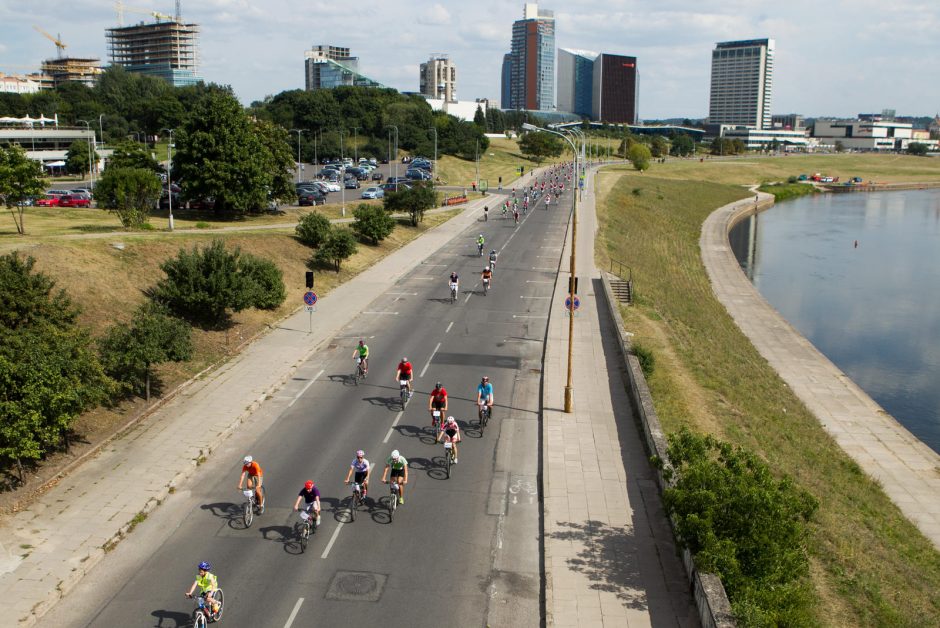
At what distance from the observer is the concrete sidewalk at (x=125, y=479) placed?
1423cm

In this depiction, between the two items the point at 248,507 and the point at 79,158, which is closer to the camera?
the point at 248,507

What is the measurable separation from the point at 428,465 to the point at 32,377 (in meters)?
9.01

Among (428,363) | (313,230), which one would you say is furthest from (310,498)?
(313,230)

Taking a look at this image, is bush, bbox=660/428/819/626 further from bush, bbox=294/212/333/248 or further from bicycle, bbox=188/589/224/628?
bush, bbox=294/212/333/248

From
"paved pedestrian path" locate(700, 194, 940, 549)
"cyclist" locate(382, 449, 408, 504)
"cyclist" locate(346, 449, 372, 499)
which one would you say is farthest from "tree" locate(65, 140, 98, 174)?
"cyclist" locate(382, 449, 408, 504)

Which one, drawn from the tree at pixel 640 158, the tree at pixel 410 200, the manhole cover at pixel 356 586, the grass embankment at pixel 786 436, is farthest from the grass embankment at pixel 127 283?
the tree at pixel 640 158

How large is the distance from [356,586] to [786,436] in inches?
697

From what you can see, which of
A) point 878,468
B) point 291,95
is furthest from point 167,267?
point 291,95

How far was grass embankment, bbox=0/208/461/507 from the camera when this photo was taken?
24734mm

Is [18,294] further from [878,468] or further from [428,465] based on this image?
[878,468]

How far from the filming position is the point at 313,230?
45000 mm

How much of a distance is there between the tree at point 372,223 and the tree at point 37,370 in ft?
95.9

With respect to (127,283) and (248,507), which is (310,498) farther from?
(127,283)

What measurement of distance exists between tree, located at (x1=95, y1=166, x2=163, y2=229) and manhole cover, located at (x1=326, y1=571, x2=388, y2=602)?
108 ft
